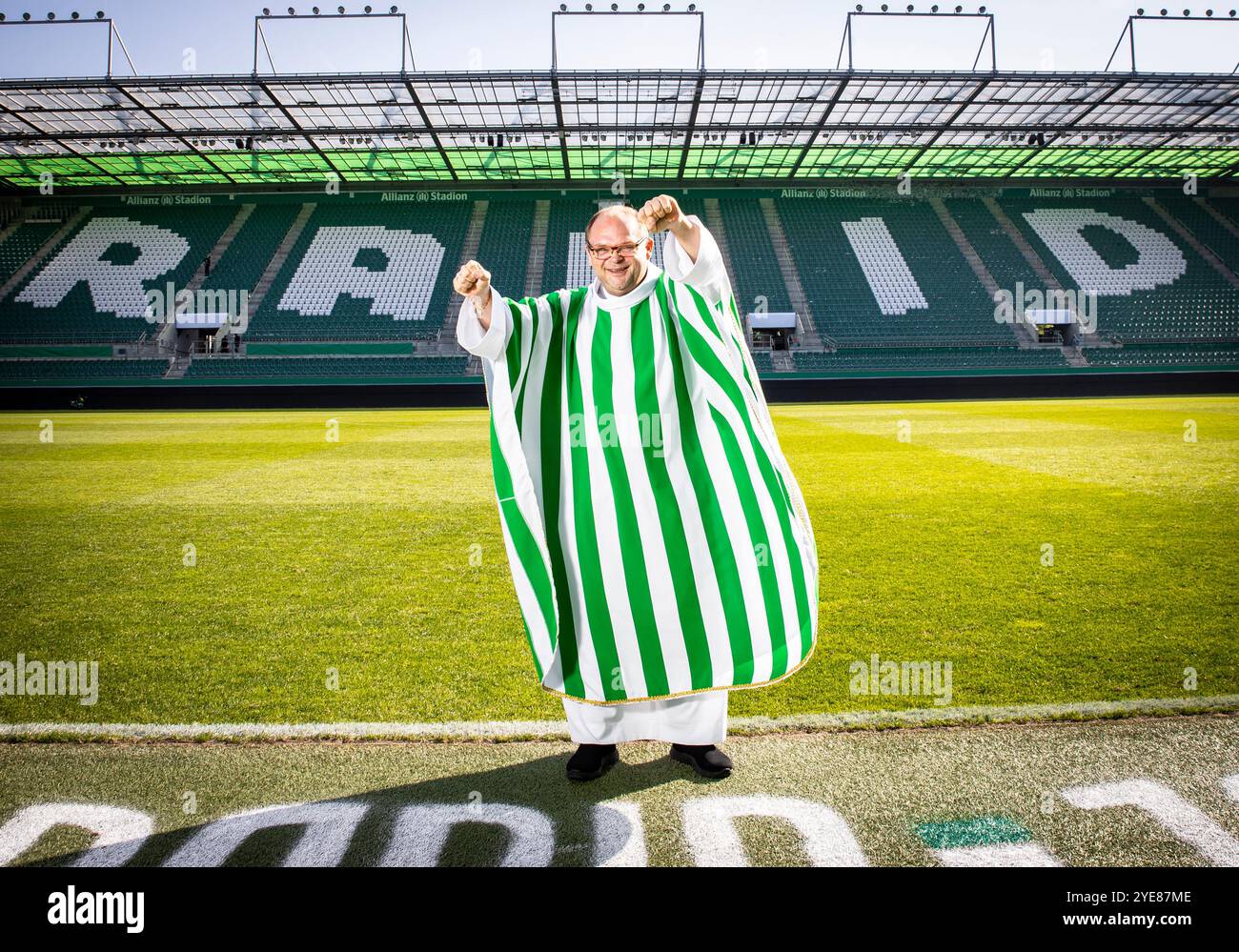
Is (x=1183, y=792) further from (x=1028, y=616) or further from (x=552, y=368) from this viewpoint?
(x=552, y=368)

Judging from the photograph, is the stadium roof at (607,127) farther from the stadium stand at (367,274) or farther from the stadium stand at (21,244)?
the stadium stand at (21,244)

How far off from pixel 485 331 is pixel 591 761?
1689 millimetres

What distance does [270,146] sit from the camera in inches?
1190

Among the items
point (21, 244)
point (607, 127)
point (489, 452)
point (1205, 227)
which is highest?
point (607, 127)

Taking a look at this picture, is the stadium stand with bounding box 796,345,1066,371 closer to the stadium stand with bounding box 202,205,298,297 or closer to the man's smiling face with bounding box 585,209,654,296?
the stadium stand with bounding box 202,205,298,297

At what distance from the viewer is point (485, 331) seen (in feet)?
9.37

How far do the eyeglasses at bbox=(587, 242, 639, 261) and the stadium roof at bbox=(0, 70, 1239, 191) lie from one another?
82.5ft

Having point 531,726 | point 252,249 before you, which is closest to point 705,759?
point 531,726

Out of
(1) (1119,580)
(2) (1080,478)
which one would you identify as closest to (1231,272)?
(2) (1080,478)

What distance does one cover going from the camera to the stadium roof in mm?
25422

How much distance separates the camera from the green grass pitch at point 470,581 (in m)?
3.66

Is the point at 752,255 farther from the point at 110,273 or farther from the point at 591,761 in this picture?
the point at 591,761

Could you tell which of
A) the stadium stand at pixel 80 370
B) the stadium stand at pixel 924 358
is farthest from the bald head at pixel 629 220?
the stadium stand at pixel 80 370
